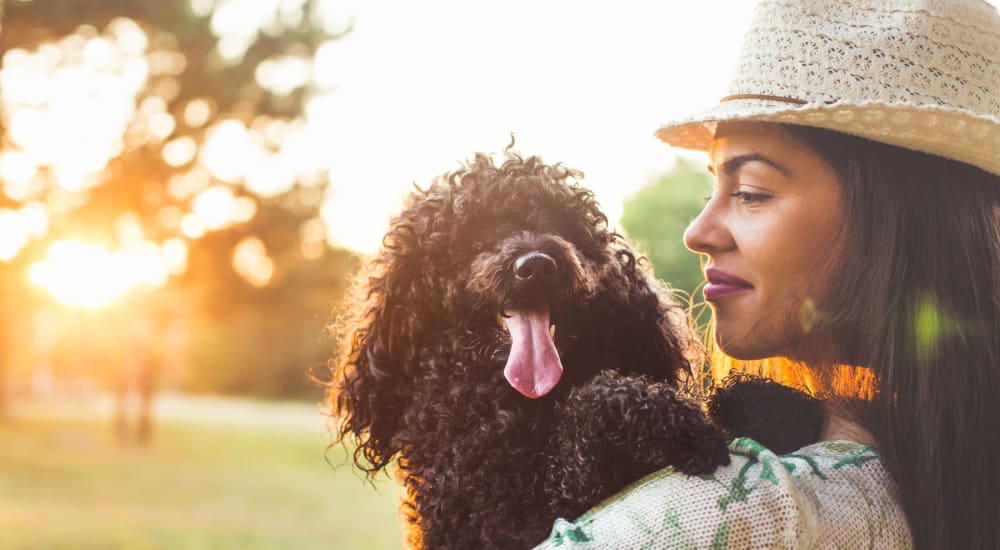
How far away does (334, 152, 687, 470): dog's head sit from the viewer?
6.35 ft

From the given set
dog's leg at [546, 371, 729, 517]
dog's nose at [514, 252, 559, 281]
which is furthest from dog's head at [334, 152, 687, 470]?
dog's leg at [546, 371, 729, 517]

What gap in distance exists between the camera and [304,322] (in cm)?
2255

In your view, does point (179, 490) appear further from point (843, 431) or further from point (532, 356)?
point (843, 431)

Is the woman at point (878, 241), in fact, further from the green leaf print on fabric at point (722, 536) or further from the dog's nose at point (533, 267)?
the dog's nose at point (533, 267)

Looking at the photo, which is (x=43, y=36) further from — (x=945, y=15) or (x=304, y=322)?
(x=945, y=15)

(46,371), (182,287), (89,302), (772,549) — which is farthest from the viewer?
(46,371)

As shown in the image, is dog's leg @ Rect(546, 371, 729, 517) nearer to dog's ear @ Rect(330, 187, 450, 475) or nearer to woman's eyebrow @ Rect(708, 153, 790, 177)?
woman's eyebrow @ Rect(708, 153, 790, 177)

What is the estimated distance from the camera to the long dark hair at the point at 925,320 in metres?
1.58

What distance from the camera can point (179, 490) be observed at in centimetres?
1747

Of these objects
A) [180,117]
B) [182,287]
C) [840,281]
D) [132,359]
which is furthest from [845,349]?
[132,359]

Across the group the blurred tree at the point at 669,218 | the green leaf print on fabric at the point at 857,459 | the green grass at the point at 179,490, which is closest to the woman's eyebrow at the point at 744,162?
the green leaf print on fabric at the point at 857,459

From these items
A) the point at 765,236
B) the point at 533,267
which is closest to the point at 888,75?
the point at 765,236

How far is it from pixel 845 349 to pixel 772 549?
0.54m

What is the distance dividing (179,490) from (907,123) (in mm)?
17687
